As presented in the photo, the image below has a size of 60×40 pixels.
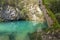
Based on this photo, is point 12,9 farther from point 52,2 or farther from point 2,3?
point 52,2

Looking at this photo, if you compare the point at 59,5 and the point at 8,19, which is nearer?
the point at 59,5

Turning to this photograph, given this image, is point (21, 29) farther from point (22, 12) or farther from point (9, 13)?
point (22, 12)

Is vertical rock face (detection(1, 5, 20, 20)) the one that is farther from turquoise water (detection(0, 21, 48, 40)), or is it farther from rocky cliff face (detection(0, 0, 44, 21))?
turquoise water (detection(0, 21, 48, 40))

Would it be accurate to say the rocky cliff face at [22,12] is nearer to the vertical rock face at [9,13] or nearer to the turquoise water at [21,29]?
the vertical rock face at [9,13]

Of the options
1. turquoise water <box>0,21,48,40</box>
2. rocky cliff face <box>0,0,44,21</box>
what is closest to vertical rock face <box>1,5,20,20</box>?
rocky cliff face <box>0,0,44,21</box>

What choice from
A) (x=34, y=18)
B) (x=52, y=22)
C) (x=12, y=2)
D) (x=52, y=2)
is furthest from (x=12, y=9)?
(x=52, y=22)

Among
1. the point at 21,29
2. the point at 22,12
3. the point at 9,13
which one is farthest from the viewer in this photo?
the point at 22,12

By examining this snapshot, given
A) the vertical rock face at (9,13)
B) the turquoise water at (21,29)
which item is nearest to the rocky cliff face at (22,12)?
the vertical rock face at (9,13)

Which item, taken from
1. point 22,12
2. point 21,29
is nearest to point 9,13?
point 22,12
